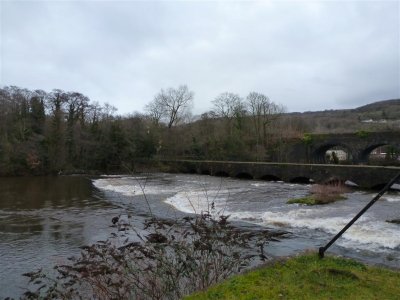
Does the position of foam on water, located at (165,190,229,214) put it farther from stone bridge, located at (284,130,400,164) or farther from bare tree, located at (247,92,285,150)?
bare tree, located at (247,92,285,150)

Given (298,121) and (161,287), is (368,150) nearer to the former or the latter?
(298,121)

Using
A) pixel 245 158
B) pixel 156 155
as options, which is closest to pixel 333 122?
pixel 245 158

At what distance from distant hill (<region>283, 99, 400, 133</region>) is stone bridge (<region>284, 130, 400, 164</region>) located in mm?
→ 6836

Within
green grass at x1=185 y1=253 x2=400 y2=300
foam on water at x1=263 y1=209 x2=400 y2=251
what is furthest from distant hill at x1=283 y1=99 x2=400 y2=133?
green grass at x1=185 y1=253 x2=400 y2=300

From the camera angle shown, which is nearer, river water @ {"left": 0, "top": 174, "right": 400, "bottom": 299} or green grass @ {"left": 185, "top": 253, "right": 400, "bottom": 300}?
green grass @ {"left": 185, "top": 253, "right": 400, "bottom": 300}

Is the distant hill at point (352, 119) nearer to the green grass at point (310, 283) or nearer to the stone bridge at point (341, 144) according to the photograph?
the stone bridge at point (341, 144)

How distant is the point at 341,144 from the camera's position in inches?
1859

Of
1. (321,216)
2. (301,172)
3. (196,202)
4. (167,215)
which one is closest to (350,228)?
(321,216)

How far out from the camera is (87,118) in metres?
68.8

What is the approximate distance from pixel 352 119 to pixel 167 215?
7482 cm

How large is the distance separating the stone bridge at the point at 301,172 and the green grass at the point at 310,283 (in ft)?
72.0

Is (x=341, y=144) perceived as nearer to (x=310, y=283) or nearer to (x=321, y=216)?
(x=321, y=216)

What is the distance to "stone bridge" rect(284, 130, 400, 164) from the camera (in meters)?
43.4

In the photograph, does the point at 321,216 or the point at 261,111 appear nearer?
the point at 321,216
